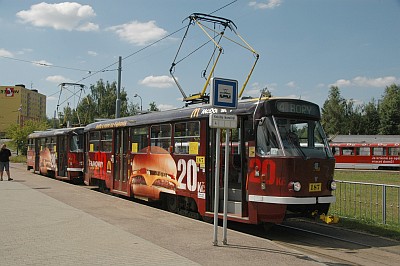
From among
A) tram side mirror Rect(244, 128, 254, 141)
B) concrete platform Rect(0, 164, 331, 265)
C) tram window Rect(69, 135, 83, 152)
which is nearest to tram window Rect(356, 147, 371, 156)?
tram window Rect(69, 135, 83, 152)

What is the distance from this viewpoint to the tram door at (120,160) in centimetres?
1561

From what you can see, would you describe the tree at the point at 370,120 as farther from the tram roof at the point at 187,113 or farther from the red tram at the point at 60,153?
the tram roof at the point at 187,113

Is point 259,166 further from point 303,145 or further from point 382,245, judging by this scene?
point 382,245

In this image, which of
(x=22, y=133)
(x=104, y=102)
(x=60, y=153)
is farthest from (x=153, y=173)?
(x=104, y=102)

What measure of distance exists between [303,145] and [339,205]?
15.4 ft

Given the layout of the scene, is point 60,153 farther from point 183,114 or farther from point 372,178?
point 372,178

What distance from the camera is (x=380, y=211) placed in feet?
39.7

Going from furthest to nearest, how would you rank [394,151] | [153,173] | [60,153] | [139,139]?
[394,151] < [60,153] < [139,139] < [153,173]

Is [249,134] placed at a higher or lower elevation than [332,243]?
higher

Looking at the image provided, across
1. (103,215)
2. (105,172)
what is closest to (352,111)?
(105,172)

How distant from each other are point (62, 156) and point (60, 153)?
0.33 metres

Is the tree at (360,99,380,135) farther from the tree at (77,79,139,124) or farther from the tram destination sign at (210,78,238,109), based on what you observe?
Result: the tram destination sign at (210,78,238,109)

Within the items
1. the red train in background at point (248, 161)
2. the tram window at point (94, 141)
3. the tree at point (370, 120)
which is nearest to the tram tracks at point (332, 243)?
the red train in background at point (248, 161)

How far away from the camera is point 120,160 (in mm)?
16031
